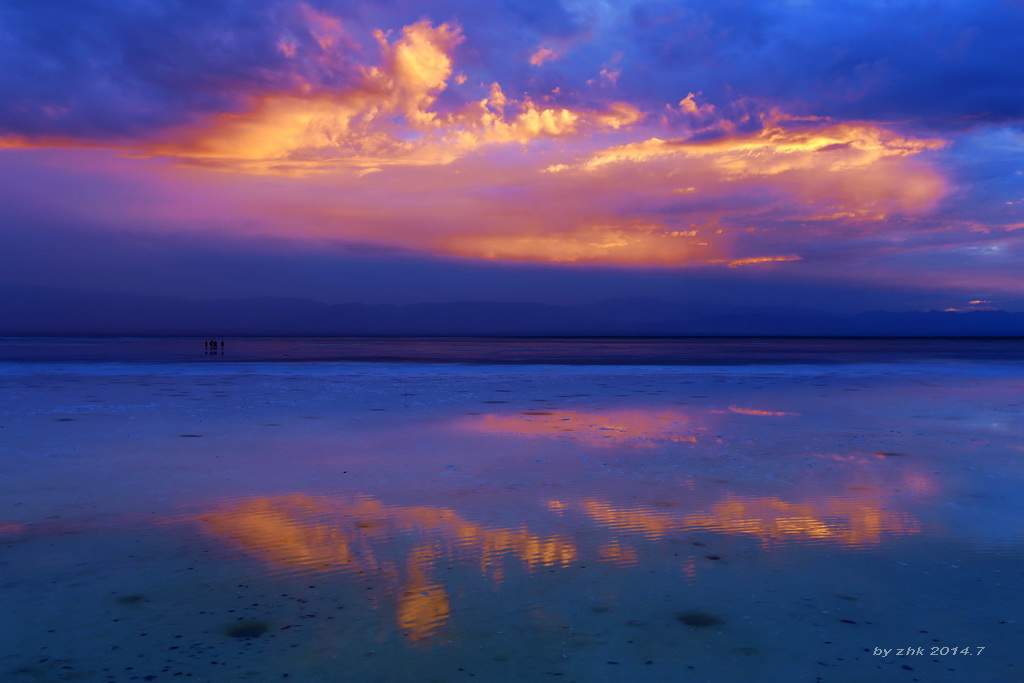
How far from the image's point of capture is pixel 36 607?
5.09m

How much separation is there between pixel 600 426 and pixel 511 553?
8337 mm

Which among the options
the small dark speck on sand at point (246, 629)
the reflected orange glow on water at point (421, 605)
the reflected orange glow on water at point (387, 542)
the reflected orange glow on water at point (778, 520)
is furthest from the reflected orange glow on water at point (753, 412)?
the small dark speck on sand at point (246, 629)

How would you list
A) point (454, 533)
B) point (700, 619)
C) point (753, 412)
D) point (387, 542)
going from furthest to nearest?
point (753, 412) → point (454, 533) → point (387, 542) → point (700, 619)

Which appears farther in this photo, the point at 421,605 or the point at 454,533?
the point at 454,533

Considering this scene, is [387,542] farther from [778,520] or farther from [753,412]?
[753,412]

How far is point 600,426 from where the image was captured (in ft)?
→ 47.4

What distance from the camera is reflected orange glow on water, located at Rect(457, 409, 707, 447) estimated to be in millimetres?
12906

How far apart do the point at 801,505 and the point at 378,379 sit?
22.7 m

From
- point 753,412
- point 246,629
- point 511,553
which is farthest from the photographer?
point 753,412

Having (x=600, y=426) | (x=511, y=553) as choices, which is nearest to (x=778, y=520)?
(x=511, y=553)

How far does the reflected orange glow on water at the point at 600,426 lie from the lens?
12.9 metres

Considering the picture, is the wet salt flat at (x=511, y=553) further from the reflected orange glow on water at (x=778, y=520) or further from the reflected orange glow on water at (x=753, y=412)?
the reflected orange glow on water at (x=753, y=412)

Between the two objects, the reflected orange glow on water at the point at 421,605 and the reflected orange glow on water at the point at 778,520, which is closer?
the reflected orange glow on water at the point at 421,605

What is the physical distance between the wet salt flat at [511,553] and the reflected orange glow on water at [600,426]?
6.7 inches
